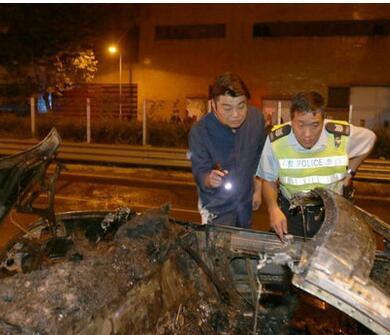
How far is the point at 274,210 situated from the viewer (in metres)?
3.02

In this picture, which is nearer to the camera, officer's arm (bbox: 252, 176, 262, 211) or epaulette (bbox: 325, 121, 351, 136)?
epaulette (bbox: 325, 121, 351, 136)

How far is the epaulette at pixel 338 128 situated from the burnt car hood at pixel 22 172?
65.4 inches

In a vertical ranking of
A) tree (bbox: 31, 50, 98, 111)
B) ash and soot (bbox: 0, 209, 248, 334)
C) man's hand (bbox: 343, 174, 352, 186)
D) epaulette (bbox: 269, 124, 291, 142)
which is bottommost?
ash and soot (bbox: 0, 209, 248, 334)

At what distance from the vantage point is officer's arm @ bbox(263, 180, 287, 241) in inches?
111

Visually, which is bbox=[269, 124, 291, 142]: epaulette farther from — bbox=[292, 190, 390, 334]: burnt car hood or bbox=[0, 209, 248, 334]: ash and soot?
bbox=[292, 190, 390, 334]: burnt car hood

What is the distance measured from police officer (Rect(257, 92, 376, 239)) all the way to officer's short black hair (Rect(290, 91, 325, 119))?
135 millimetres

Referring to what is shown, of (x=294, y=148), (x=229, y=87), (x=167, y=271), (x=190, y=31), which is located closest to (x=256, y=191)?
(x=294, y=148)

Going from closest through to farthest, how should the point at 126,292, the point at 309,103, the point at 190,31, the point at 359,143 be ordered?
1. the point at 126,292
2. the point at 309,103
3. the point at 359,143
4. the point at 190,31

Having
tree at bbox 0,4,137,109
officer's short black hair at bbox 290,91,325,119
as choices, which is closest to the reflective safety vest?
officer's short black hair at bbox 290,91,325,119

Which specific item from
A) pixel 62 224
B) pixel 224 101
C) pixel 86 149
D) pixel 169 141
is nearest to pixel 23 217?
pixel 62 224

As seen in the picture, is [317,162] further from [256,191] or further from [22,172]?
[22,172]

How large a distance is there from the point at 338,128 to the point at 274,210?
0.70 m

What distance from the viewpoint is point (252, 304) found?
8.92 ft

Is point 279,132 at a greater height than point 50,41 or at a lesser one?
lesser
